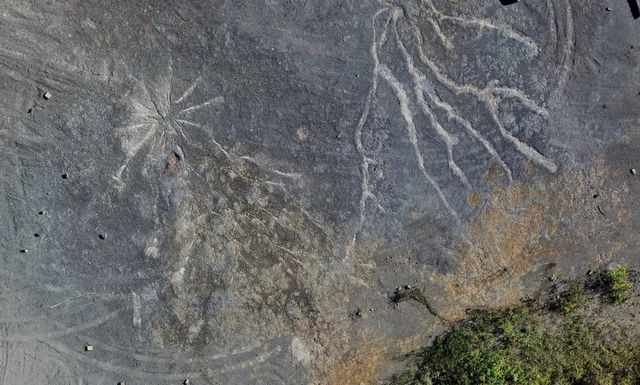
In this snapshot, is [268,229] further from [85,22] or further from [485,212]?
[85,22]

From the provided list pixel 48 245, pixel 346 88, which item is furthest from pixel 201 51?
pixel 48 245

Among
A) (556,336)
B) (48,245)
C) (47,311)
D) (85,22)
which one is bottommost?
(47,311)

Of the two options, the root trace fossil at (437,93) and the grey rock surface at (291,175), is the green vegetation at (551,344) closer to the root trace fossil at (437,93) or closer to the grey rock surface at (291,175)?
the grey rock surface at (291,175)

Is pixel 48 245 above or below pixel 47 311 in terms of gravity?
above

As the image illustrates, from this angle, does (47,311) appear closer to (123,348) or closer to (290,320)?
(123,348)

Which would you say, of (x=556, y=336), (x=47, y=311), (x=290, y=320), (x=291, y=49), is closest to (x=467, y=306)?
(x=556, y=336)
